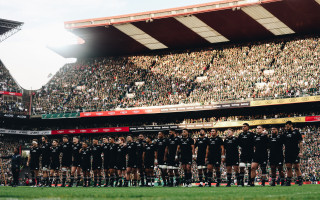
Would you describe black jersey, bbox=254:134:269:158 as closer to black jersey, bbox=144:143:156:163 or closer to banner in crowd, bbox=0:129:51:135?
black jersey, bbox=144:143:156:163

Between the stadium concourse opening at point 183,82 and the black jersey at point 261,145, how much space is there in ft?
41.5

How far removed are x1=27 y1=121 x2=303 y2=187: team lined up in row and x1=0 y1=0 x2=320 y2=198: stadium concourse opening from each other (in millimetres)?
9279

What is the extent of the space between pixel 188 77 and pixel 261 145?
25795mm

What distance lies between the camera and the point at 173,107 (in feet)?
122

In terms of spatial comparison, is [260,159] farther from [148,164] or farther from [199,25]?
[199,25]

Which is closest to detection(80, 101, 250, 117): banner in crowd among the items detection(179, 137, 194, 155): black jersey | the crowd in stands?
the crowd in stands

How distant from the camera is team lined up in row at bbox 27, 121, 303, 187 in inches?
564

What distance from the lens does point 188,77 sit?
3997 cm

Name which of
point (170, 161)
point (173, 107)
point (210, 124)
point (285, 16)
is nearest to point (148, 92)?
point (173, 107)

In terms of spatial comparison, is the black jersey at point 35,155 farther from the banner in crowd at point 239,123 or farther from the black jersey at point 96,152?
the banner in crowd at point 239,123

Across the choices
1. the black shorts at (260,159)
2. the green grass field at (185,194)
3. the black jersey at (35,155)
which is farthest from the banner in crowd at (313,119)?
the green grass field at (185,194)

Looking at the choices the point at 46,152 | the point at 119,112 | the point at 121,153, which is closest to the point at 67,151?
the point at 46,152

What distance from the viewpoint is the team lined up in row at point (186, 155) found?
14.3 meters

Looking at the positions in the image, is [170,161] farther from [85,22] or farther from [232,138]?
[85,22]
